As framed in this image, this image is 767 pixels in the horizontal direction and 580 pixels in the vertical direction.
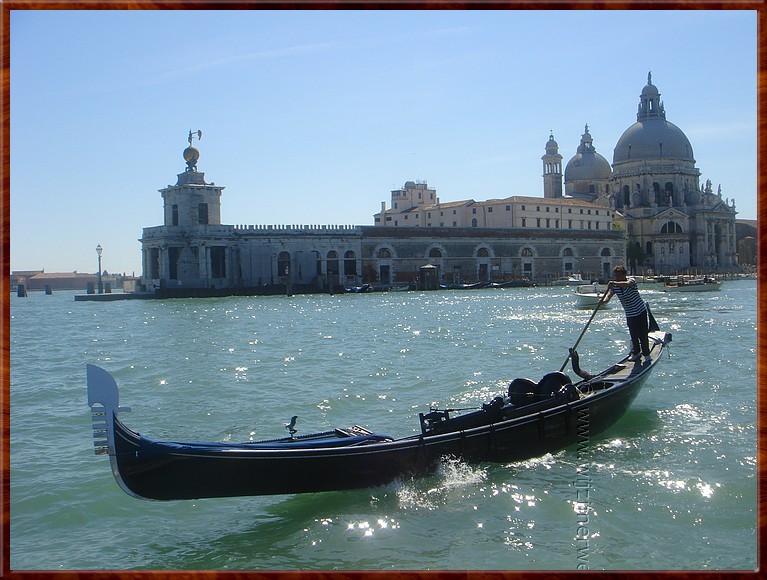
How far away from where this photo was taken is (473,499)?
5.41m

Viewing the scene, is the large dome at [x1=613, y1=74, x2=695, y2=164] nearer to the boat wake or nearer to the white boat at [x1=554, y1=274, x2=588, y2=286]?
the white boat at [x1=554, y1=274, x2=588, y2=286]

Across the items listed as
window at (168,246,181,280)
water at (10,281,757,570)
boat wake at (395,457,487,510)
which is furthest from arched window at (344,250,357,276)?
boat wake at (395,457,487,510)

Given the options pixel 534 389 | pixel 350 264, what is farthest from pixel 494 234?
pixel 534 389

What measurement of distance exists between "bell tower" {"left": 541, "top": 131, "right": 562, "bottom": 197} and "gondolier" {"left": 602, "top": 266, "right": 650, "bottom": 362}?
198 ft

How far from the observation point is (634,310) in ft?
25.9

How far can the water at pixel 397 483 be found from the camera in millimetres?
4617

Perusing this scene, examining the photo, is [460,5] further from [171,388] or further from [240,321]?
[240,321]

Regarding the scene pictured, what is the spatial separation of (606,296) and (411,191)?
53.8m

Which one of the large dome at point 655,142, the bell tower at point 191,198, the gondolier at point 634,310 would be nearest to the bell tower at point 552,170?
the large dome at point 655,142

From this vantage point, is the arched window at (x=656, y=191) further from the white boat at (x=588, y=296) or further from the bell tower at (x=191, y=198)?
the bell tower at (x=191, y=198)

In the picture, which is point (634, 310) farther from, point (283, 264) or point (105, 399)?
point (283, 264)

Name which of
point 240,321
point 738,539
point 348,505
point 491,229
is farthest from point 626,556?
point 491,229

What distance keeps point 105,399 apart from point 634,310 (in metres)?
5.83

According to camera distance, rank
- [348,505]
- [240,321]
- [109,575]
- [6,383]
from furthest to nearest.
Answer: [240,321] → [348,505] → [6,383] → [109,575]
